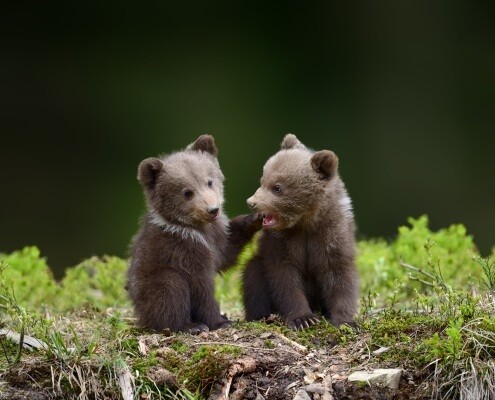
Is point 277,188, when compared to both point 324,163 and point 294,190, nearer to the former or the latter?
point 294,190

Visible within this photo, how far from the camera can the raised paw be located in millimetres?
6012

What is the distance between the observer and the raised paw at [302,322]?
19.7 feet

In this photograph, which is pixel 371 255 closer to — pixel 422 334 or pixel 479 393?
pixel 422 334

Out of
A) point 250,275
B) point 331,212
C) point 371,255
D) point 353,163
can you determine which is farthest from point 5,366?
point 353,163

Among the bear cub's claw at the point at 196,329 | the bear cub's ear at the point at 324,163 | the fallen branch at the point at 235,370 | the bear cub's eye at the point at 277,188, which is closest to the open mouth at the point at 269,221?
the bear cub's eye at the point at 277,188

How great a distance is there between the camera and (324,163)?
20.6ft

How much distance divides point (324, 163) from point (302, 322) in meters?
1.06

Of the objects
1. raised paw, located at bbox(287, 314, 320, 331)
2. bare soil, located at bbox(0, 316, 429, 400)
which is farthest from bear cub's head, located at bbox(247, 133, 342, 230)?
bare soil, located at bbox(0, 316, 429, 400)

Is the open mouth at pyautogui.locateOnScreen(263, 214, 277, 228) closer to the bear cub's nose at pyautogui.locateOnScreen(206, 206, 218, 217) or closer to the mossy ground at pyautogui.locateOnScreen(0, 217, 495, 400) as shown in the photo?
the bear cub's nose at pyautogui.locateOnScreen(206, 206, 218, 217)

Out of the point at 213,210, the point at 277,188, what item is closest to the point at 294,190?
the point at 277,188

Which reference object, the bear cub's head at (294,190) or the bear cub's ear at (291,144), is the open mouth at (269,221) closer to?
Answer: the bear cub's head at (294,190)

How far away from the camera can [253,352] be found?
538cm

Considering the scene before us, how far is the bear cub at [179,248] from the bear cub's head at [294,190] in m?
0.32

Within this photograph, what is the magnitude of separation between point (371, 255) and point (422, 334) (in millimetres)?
3155
